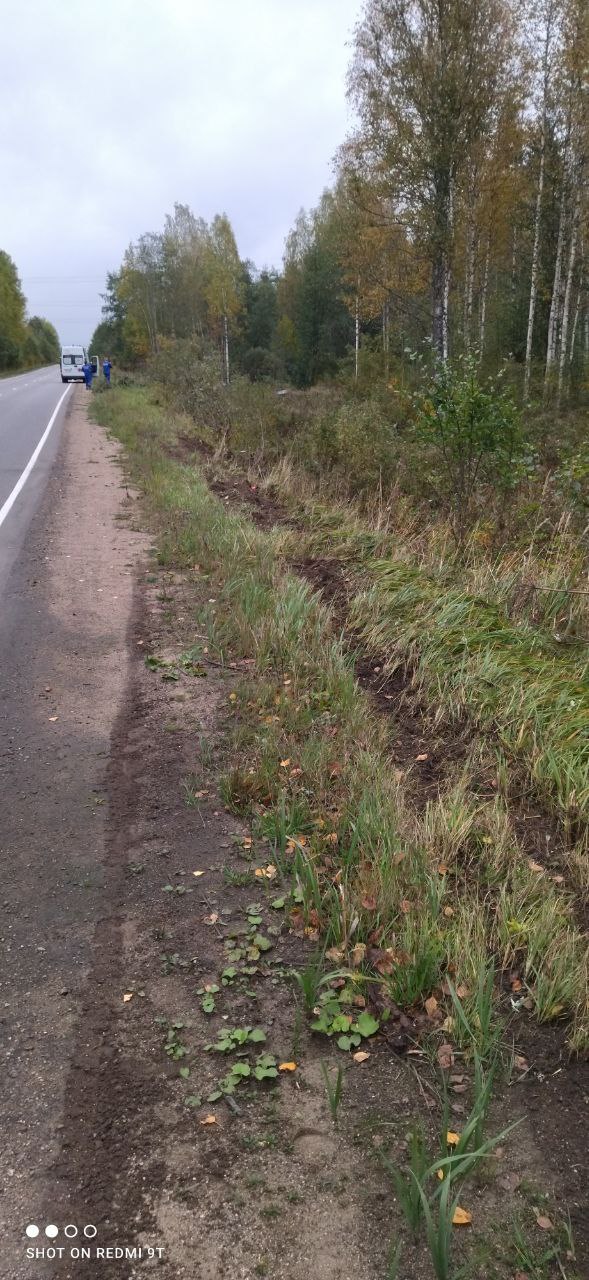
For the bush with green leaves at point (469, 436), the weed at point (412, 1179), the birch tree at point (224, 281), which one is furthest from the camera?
the birch tree at point (224, 281)

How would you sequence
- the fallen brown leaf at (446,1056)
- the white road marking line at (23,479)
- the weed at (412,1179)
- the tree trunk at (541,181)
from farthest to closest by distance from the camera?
the tree trunk at (541,181), the white road marking line at (23,479), the fallen brown leaf at (446,1056), the weed at (412,1179)

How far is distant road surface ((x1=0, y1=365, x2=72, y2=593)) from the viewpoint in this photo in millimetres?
10148

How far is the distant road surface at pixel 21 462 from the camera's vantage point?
10148 mm

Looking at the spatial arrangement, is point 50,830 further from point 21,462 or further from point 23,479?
point 21,462

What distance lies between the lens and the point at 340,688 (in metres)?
5.20

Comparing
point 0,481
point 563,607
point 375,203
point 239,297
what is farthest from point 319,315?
point 563,607

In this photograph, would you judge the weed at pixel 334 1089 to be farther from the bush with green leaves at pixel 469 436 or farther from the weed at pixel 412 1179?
the bush with green leaves at pixel 469 436

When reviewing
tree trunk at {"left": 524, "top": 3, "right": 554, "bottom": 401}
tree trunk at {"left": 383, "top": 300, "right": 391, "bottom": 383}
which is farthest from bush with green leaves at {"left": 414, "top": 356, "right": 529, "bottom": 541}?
tree trunk at {"left": 383, "top": 300, "right": 391, "bottom": 383}

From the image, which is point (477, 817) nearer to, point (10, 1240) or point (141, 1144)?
point (141, 1144)

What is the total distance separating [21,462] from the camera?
→ 16344 millimetres

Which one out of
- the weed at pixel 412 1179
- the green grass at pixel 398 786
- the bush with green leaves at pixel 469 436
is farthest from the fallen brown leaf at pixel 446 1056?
the bush with green leaves at pixel 469 436

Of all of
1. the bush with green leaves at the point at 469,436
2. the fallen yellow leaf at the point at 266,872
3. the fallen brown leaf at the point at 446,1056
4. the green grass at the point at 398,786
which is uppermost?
the bush with green leaves at the point at 469,436

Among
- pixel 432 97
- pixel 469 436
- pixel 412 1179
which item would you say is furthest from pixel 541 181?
pixel 412 1179

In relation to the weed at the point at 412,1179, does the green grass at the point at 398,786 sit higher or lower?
higher
